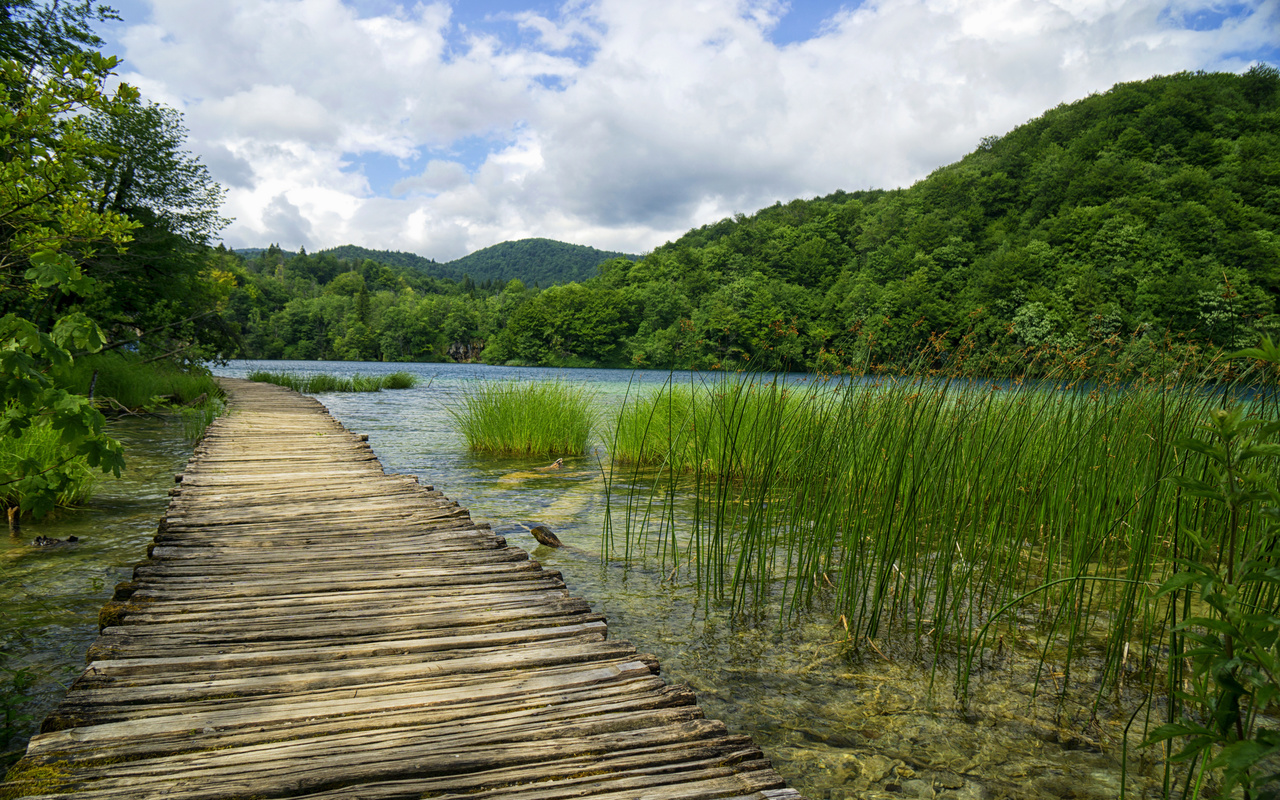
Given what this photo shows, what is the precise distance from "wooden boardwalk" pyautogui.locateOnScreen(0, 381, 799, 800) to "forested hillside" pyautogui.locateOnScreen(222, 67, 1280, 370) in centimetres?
198

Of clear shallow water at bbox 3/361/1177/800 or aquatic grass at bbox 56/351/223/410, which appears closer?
clear shallow water at bbox 3/361/1177/800

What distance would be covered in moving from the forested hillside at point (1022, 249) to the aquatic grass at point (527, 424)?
2058 mm

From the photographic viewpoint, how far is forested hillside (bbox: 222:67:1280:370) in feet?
47.6

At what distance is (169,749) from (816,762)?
183cm

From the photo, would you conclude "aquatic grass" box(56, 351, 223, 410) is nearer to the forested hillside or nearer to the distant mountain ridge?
the forested hillside

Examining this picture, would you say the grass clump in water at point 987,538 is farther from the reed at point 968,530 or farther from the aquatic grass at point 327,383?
the aquatic grass at point 327,383

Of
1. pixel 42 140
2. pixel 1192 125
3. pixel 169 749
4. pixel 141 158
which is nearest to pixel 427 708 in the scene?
pixel 169 749

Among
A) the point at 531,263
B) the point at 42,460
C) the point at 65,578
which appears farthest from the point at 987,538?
the point at 531,263

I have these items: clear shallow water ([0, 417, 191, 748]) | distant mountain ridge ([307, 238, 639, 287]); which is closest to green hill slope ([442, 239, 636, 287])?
distant mountain ridge ([307, 238, 639, 287])

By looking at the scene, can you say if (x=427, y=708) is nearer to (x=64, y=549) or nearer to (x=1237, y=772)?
(x=1237, y=772)

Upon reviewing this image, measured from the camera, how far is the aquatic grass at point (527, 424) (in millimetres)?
8500

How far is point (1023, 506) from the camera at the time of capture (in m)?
3.36

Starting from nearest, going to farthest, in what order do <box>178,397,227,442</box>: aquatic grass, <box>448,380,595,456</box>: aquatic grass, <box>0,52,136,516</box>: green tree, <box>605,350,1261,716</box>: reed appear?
1. <box>0,52,136,516</box>: green tree
2. <box>605,350,1261,716</box>: reed
3. <box>448,380,595,456</box>: aquatic grass
4. <box>178,397,227,442</box>: aquatic grass

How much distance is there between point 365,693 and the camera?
172 cm
